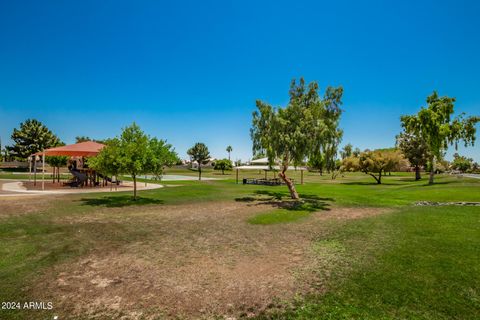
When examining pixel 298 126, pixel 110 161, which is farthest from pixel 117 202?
pixel 298 126

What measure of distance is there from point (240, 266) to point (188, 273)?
1.72 metres

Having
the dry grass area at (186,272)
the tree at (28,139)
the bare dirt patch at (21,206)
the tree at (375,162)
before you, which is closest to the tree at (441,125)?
the tree at (375,162)

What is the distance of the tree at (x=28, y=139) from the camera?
253 feet

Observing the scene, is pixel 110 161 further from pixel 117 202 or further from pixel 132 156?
pixel 117 202

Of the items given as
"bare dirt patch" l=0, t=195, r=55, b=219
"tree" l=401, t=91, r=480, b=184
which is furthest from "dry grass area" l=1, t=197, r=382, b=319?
"tree" l=401, t=91, r=480, b=184

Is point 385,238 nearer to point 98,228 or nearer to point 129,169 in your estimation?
point 98,228

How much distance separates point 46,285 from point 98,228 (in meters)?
6.99

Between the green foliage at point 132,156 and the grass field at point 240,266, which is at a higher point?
the green foliage at point 132,156

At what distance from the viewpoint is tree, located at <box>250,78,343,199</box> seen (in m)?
22.4

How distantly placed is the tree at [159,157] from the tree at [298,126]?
737cm

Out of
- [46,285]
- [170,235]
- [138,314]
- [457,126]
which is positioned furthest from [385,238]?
[457,126]

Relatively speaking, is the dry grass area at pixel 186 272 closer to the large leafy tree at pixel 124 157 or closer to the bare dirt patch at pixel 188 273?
the bare dirt patch at pixel 188 273

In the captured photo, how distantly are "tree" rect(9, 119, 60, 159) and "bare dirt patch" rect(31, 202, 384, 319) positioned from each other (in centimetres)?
8155

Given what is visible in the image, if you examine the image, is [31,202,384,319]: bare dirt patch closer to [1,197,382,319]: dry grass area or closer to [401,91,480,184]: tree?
[1,197,382,319]: dry grass area
